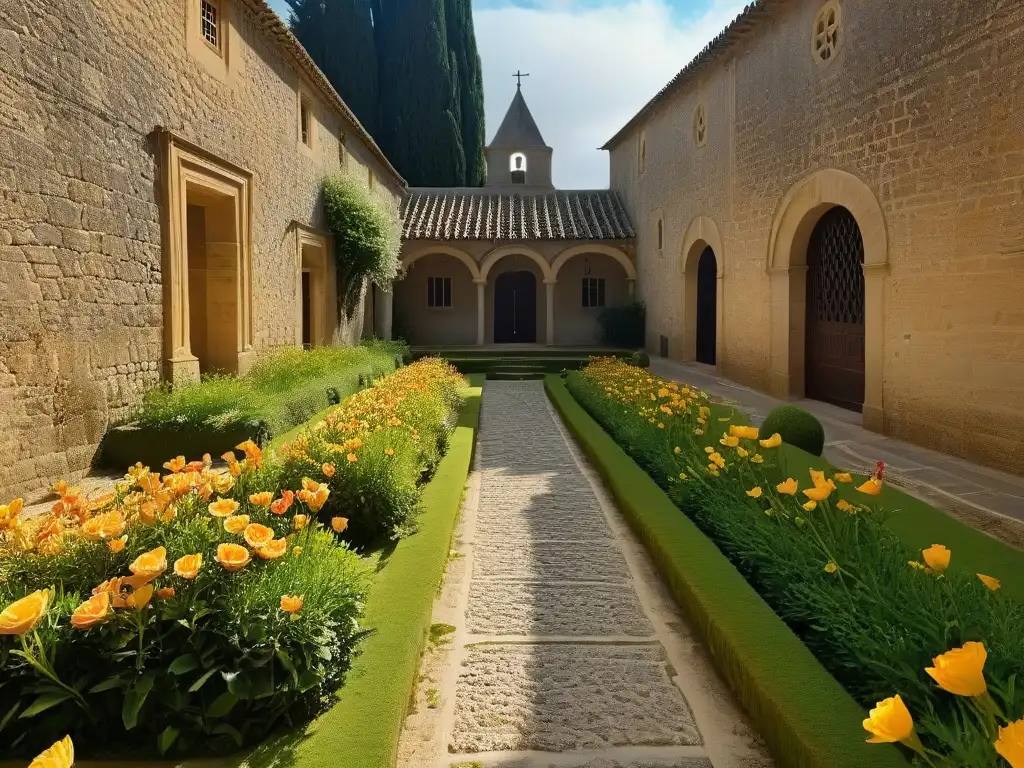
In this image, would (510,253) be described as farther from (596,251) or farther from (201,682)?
(201,682)

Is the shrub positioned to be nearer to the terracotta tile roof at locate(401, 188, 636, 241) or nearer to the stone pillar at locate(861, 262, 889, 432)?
the stone pillar at locate(861, 262, 889, 432)

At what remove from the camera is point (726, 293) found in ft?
50.1

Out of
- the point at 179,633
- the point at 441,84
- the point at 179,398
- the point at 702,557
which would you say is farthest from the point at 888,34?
the point at 441,84

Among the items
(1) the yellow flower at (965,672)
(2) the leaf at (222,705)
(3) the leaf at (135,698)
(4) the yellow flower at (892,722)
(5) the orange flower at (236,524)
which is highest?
(5) the orange flower at (236,524)

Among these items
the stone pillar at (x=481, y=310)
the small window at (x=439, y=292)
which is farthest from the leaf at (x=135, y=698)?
the small window at (x=439, y=292)

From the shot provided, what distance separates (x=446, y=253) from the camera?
22672mm

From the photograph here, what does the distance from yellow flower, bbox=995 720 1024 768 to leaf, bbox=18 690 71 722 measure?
2.75m

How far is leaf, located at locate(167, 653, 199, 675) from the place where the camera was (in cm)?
266

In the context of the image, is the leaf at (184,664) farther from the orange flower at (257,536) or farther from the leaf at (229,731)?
the orange flower at (257,536)

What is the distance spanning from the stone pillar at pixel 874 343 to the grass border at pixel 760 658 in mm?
5380

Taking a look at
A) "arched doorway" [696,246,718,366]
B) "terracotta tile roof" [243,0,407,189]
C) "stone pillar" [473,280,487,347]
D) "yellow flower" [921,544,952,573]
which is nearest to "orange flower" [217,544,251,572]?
"yellow flower" [921,544,952,573]

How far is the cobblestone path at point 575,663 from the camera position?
119 inches

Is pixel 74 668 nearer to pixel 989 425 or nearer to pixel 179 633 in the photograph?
pixel 179 633

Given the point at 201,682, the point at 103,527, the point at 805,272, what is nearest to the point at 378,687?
the point at 201,682
